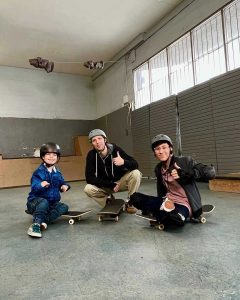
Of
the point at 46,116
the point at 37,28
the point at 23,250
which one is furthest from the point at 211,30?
the point at 46,116

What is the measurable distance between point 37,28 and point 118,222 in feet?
17.1

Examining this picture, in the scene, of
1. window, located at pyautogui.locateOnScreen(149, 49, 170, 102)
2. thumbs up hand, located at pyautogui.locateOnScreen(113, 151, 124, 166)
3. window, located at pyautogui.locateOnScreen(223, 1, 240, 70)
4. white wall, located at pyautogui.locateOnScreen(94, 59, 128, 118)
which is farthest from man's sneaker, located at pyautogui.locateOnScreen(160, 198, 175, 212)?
white wall, located at pyautogui.locateOnScreen(94, 59, 128, 118)

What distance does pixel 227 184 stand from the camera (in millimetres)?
3723

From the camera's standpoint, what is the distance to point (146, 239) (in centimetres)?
189

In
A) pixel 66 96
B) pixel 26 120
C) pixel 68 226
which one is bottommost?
pixel 68 226

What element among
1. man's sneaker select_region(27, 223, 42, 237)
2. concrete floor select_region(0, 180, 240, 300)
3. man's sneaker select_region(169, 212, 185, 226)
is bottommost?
concrete floor select_region(0, 180, 240, 300)

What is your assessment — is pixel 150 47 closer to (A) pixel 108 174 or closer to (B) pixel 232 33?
(B) pixel 232 33

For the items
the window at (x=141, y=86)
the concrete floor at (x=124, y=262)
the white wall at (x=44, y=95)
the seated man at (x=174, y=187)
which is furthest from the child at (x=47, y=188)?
the white wall at (x=44, y=95)

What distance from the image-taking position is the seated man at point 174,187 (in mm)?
2033

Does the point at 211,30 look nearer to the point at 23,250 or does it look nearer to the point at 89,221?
the point at 89,221

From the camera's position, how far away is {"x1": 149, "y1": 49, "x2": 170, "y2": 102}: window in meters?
5.86

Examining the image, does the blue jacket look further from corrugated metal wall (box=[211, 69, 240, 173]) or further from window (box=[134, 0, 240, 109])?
window (box=[134, 0, 240, 109])

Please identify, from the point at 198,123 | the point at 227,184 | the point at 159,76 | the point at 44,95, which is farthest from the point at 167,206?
the point at 44,95

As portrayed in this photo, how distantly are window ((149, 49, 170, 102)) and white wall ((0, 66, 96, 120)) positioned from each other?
11.4 feet
